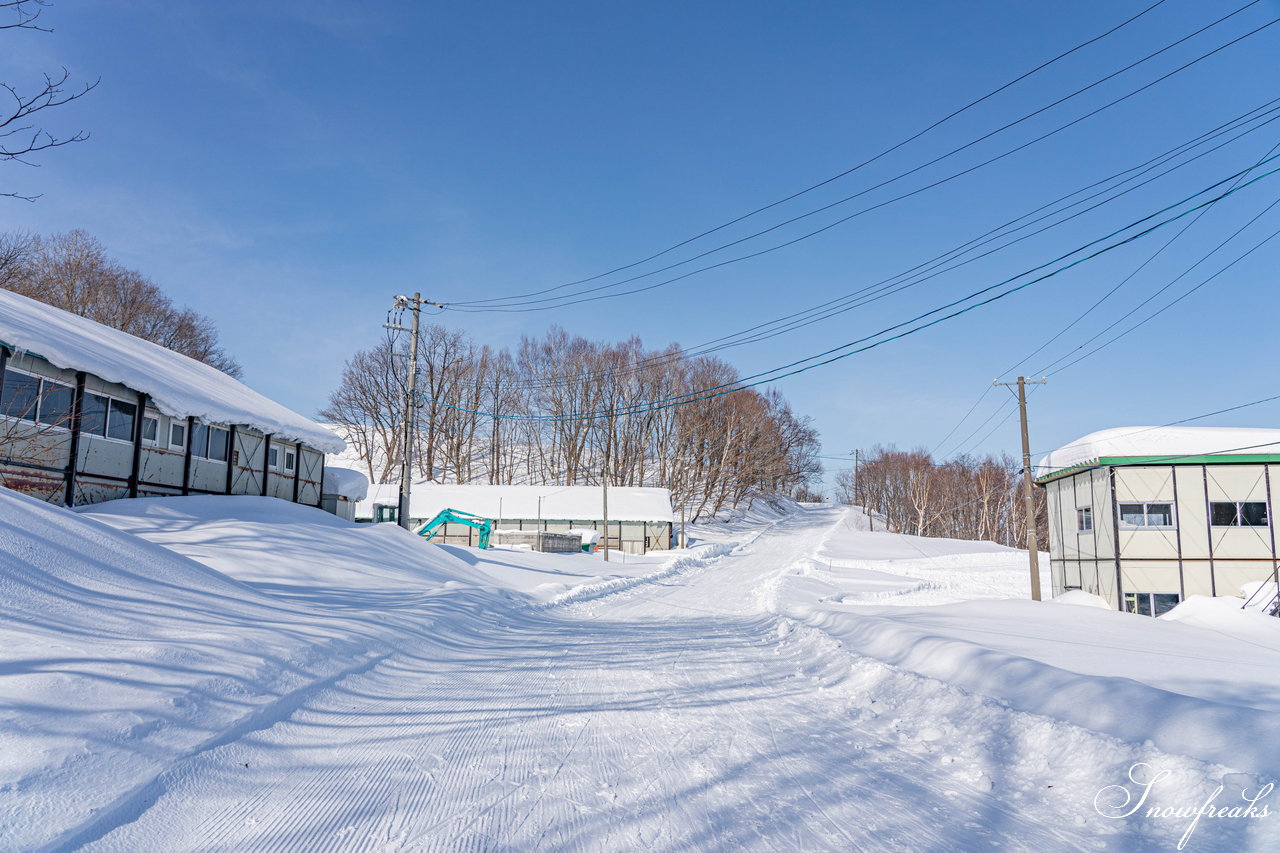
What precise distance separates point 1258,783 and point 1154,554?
28.3 metres

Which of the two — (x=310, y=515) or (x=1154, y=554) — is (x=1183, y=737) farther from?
(x=1154, y=554)

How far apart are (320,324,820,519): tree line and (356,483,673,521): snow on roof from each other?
12.6 metres

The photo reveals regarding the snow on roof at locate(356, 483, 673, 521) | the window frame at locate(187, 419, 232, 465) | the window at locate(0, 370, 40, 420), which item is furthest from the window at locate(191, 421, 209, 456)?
the snow on roof at locate(356, 483, 673, 521)

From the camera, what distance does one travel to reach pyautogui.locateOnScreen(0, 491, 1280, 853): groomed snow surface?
3.54 m

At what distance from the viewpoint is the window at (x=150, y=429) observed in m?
19.4

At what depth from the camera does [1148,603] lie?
2736 cm

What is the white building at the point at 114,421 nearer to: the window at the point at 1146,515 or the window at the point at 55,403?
the window at the point at 55,403

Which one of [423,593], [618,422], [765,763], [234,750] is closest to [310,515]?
[423,593]

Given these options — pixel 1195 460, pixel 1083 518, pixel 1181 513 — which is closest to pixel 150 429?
pixel 1083 518

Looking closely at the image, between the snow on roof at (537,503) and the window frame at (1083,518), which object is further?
the snow on roof at (537,503)

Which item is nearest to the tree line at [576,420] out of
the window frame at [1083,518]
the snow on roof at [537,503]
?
the snow on roof at [537,503]

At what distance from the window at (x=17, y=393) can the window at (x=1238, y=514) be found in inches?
1424

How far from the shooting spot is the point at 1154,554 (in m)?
27.0

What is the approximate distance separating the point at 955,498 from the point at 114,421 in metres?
81.8
